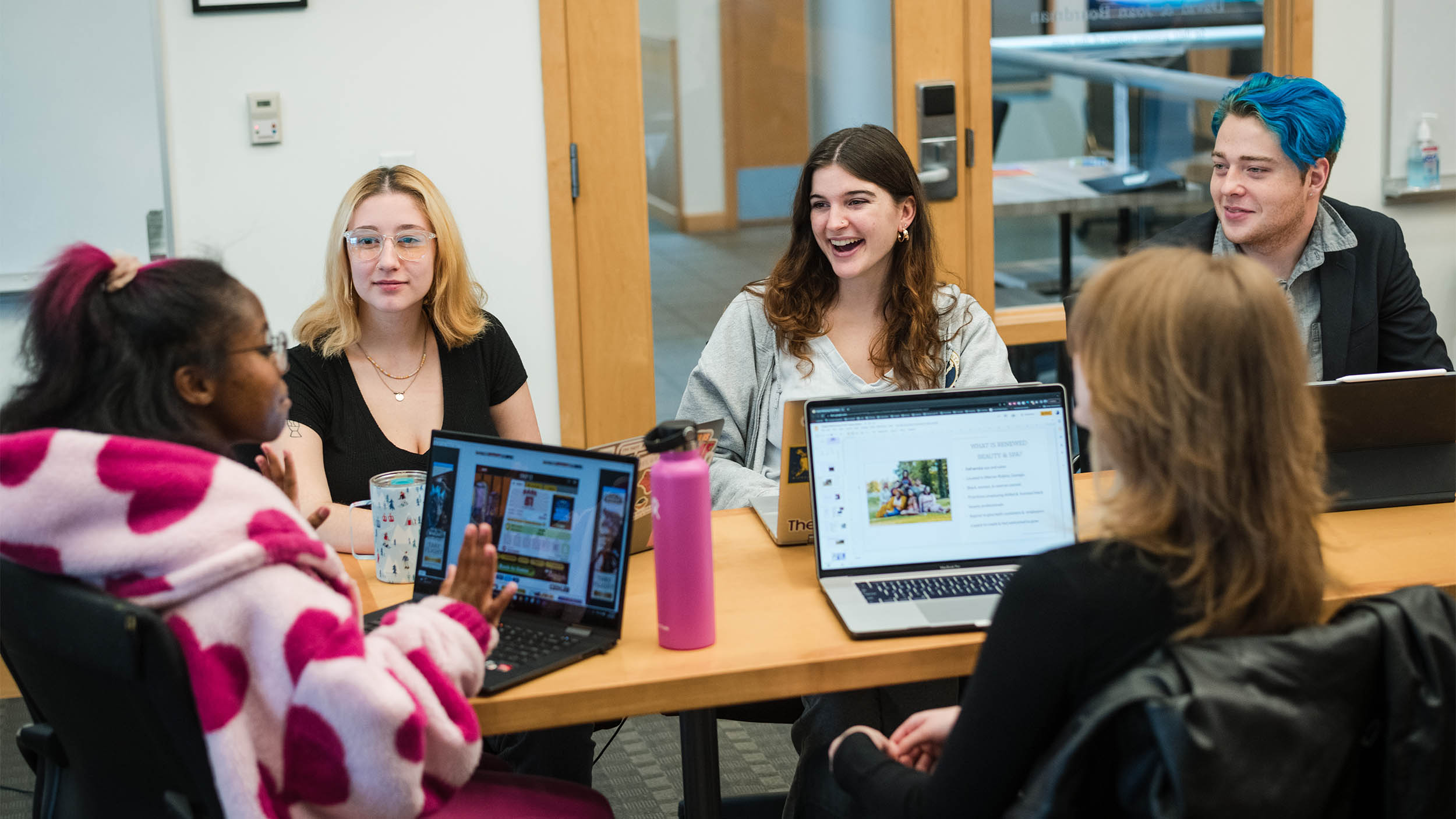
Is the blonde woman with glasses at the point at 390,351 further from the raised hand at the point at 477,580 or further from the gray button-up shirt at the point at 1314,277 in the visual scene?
the gray button-up shirt at the point at 1314,277

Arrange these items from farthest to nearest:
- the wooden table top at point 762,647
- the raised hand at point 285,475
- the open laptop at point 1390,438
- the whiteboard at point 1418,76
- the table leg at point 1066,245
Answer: the table leg at point 1066,245 → the whiteboard at point 1418,76 → the open laptop at point 1390,438 → the raised hand at point 285,475 → the wooden table top at point 762,647

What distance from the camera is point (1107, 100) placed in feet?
12.1

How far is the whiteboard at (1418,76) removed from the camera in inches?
141

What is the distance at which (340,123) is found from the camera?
3.12 metres

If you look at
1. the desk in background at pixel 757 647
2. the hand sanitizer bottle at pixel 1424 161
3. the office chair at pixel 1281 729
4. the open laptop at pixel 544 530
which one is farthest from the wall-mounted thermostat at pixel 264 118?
the hand sanitizer bottle at pixel 1424 161

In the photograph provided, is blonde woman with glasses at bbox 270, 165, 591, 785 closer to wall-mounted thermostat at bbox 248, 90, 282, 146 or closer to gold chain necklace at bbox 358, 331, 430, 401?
gold chain necklace at bbox 358, 331, 430, 401

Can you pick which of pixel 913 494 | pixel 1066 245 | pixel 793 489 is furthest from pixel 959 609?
pixel 1066 245

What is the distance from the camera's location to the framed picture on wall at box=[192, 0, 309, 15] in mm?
3020

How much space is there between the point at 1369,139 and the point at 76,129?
11.1 ft

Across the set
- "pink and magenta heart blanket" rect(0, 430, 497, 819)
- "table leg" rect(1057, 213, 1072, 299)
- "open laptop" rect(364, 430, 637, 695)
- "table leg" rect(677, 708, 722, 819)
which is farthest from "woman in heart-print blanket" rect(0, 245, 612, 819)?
"table leg" rect(1057, 213, 1072, 299)

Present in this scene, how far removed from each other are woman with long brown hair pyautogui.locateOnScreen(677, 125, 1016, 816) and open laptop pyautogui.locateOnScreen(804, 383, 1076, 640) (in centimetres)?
63

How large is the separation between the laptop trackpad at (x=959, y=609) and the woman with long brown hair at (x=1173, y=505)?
0.39 meters

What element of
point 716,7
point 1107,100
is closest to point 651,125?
point 716,7

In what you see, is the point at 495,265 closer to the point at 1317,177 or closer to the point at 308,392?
the point at 308,392
